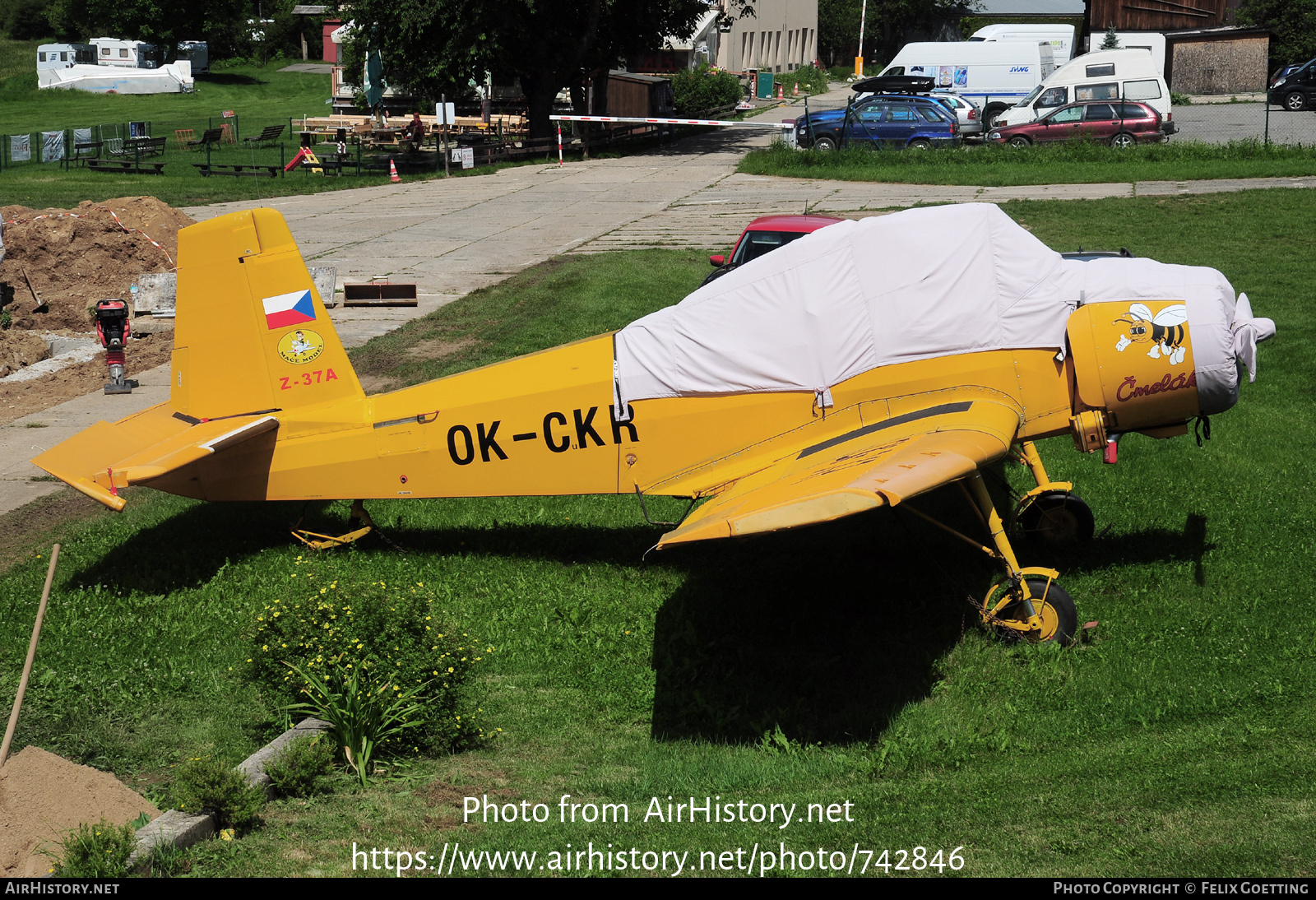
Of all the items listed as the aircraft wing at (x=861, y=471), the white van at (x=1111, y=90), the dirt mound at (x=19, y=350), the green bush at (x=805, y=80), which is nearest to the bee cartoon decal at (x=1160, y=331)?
the aircraft wing at (x=861, y=471)

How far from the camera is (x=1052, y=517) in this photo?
348 inches

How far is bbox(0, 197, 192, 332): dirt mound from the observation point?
1870cm

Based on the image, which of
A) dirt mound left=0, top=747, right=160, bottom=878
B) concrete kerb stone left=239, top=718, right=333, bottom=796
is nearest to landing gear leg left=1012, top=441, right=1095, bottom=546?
concrete kerb stone left=239, top=718, right=333, bottom=796

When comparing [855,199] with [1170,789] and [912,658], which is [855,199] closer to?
[912,658]

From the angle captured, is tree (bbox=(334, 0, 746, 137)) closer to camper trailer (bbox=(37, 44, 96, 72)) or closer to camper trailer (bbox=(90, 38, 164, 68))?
camper trailer (bbox=(37, 44, 96, 72))

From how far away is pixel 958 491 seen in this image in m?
9.83

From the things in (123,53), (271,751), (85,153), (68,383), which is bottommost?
(271,751)

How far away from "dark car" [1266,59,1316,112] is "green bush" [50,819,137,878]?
49770 mm

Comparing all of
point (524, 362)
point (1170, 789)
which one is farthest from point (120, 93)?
point (1170, 789)

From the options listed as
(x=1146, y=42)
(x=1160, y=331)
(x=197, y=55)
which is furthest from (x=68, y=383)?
(x=197, y=55)

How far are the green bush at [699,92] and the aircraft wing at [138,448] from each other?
46.3m

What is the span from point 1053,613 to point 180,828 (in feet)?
17.8

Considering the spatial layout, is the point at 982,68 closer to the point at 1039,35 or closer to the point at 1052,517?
the point at 1039,35

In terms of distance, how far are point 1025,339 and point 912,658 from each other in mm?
2294
